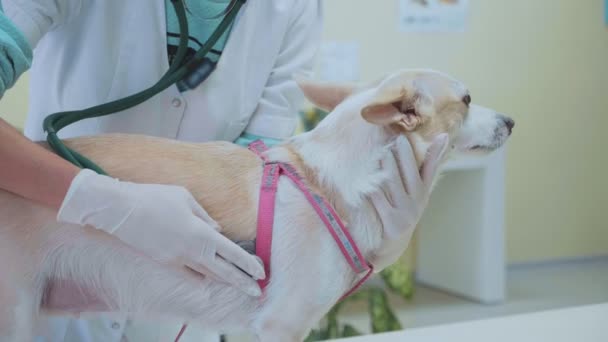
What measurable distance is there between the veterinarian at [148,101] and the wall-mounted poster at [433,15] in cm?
239

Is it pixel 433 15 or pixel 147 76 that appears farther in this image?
pixel 433 15

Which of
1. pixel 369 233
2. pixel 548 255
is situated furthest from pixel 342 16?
pixel 369 233

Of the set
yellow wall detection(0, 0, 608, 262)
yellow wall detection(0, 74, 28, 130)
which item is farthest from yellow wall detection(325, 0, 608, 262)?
yellow wall detection(0, 74, 28, 130)

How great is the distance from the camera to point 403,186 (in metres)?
0.98

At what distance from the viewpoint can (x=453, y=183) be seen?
11.4ft

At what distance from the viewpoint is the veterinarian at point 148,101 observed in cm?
84

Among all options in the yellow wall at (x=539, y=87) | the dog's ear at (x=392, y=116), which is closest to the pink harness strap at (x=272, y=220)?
the dog's ear at (x=392, y=116)

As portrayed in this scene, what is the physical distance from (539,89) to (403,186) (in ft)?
11.1

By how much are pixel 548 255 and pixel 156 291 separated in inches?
149

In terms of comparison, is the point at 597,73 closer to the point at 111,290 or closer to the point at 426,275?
the point at 426,275

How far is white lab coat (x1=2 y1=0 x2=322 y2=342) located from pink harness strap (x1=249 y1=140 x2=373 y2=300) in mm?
278

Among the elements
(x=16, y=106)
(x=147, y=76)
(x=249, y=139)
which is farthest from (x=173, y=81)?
(x=16, y=106)

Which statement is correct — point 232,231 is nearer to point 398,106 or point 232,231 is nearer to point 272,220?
point 272,220

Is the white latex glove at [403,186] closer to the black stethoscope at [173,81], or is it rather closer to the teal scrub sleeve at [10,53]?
the black stethoscope at [173,81]
